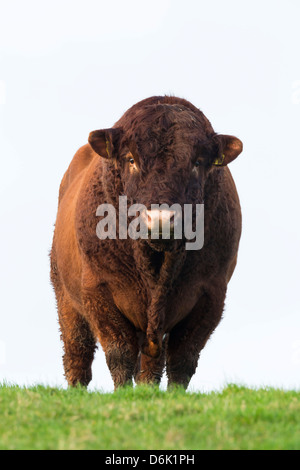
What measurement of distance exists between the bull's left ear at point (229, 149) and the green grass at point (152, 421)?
2.40 metres

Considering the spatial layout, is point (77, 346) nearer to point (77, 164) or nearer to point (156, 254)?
point (77, 164)

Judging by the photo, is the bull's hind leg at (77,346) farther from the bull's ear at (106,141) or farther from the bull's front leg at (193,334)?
the bull's ear at (106,141)

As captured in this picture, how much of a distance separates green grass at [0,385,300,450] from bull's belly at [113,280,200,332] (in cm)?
168

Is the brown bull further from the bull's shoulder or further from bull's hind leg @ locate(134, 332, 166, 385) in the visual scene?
the bull's shoulder

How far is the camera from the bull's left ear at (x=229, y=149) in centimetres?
788

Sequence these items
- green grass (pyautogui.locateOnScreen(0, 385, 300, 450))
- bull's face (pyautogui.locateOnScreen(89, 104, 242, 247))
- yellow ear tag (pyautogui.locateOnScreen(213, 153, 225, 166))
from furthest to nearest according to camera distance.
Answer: yellow ear tag (pyautogui.locateOnScreen(213, 153, 225, 166)), bull's face (pyautogui.locateOnScreen(89, 104, 242, 247)), green grass (pyautogui.locateOnScreen(0, 385, 300, 450))

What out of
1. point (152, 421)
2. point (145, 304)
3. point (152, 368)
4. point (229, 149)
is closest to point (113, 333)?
point (145, 304)

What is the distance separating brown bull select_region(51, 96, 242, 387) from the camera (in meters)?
7.41

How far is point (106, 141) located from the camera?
25.8 ft

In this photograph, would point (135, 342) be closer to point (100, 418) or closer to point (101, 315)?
point (101, 315)

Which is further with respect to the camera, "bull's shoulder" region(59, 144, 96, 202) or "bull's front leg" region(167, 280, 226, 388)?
"bull's shoulder" region(59, 144, 96, 202)

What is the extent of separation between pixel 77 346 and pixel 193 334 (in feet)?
7.93

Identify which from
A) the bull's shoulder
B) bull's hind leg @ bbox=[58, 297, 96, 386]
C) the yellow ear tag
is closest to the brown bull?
the yellow ear tag

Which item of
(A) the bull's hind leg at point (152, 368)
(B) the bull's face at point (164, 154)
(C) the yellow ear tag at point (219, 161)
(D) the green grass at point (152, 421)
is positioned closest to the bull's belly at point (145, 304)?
(A) the bull's hind leg at point (152, 368)
